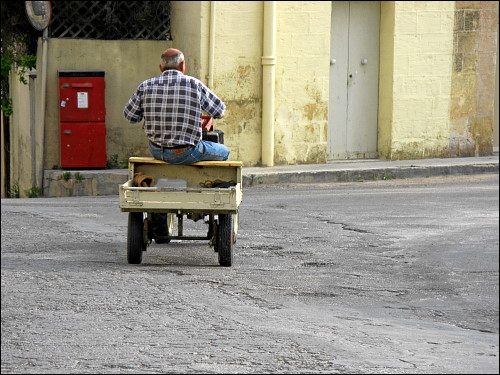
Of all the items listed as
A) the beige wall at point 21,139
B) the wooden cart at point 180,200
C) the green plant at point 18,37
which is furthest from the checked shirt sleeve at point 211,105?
the green plant at point 18,37

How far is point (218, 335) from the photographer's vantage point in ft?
20.1

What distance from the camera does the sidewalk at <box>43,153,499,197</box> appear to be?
44.9 feet

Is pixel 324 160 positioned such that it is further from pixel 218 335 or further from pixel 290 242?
pixel 218 335

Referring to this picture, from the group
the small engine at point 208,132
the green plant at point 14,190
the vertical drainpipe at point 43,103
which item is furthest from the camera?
the green plant at point 14,190

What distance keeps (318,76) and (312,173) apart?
1.58 metres

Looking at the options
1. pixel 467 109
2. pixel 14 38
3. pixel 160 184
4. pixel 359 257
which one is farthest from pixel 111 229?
pixel 467 109

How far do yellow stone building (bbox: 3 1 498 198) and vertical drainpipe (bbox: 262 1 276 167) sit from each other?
1 centimetres

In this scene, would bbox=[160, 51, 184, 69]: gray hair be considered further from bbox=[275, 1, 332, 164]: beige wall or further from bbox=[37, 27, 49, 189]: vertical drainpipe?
bbox=[37, 27, 49, 189]: vertical drainpipe

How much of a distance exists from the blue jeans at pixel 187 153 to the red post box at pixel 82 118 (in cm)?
580

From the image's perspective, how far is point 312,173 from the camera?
13844mm

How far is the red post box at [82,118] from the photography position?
1403 centimetres

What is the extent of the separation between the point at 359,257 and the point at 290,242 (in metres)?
0.85

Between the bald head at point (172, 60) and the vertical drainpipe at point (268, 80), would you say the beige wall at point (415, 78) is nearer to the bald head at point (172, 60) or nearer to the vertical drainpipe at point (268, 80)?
the vertical drainpipe at point (268, 80)

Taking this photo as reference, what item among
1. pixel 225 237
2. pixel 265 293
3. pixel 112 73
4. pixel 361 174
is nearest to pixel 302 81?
pixel 361 174
